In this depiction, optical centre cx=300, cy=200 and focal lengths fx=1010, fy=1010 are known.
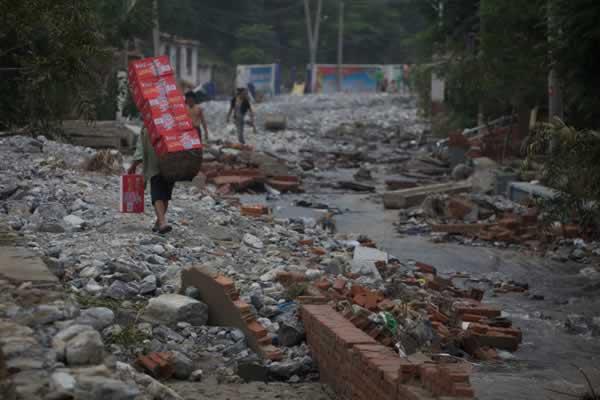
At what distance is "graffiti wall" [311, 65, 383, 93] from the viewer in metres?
66.4

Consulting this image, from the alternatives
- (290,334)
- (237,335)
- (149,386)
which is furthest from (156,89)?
(149,386)

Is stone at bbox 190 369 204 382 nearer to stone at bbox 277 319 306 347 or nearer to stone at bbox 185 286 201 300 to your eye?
stone at bbox 277 319 306 347

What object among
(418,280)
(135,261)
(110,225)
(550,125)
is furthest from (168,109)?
(550,125)

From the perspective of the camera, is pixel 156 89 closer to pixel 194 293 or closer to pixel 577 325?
pixel 194 293

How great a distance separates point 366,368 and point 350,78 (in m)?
62.4

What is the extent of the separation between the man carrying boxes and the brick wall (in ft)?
9.77

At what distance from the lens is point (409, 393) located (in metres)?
5.11

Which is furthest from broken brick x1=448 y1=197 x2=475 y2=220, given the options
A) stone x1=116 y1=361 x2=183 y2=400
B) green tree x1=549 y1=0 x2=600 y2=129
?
stone x1=116 y1=361 x2=183 y2=400

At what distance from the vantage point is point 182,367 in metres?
6.56

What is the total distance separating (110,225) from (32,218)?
2.78ft

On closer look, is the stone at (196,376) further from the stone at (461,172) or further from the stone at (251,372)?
the stone at (461,172)

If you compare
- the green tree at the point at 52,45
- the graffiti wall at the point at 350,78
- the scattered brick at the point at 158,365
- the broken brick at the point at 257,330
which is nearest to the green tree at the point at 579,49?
the green tree at the point at 52,45

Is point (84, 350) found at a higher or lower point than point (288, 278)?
higher

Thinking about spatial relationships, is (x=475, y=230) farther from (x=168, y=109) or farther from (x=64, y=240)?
(x=64, y=240)
